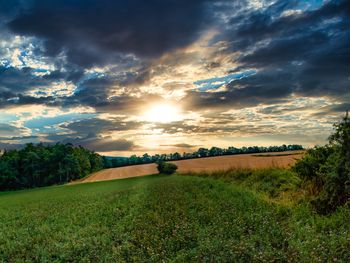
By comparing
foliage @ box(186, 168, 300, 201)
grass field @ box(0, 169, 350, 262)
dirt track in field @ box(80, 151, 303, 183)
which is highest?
dirt track in field @ box(80, 151, 303, 183)

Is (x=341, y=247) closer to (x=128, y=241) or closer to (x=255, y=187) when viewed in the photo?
(x=128, y=241)

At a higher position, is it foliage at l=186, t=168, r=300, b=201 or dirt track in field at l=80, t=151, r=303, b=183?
dirt track in field at l=80, t=151, r=303, b=183

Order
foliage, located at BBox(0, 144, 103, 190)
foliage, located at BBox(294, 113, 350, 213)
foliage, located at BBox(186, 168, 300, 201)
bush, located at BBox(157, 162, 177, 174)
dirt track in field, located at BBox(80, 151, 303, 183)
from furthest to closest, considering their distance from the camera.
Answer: foliage, located at BBox(0, 144, 103, 190) → bush, located at BBox(157, 162, 177, 174) → dirt track in field, located at BBox(80, 151, 303, 183) → foliage, located at BBox(186, 168, 300, 201) → foliage, located at BBox(294, 113, 350, 213)

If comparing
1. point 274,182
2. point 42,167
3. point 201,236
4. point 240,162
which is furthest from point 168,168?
point 201,236

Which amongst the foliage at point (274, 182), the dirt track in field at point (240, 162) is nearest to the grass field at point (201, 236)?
the foliage at point (274, 182)

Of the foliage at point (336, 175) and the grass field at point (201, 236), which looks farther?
the foliage at point (336, 175)

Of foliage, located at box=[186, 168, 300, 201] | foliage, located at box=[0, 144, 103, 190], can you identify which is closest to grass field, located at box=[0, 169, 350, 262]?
foliage, located at box=[186, 168, 300, 201]

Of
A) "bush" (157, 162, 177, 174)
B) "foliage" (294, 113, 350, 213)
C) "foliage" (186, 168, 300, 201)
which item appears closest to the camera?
"foliage" (294, 113, 350, 213)

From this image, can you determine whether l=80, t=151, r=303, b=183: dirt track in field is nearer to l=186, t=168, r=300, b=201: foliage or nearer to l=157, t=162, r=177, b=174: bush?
l=186, t=168, r=300, b=201: foliage

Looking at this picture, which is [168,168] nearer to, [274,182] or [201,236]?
[274,182]

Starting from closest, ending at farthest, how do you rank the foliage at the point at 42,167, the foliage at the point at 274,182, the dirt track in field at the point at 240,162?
the foliage at the point at 274,182 < the dirt track in field at the point at 240,162 < the foliage at the point at 42,167

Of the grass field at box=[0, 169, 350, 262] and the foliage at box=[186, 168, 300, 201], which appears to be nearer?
the grass field at box=[0, 169, 350, 262]

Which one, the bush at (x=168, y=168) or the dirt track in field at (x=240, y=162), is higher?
the dirt track in field at (x=240, y=162)

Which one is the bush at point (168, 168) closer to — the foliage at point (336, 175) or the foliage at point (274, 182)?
the foliage at point (274, 182)
